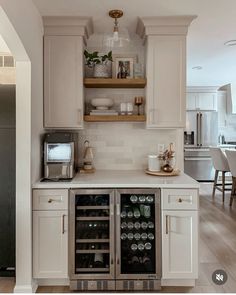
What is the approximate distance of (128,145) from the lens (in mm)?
3088

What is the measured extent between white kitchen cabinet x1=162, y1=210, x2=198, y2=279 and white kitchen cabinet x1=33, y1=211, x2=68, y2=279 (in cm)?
83

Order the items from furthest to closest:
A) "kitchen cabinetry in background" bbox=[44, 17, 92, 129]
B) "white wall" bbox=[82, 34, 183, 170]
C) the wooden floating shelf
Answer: "white wall" bbox=[82, 34, 183, 170] < the wooden floating shelf < "kitchen cabinetry in background" bbox=[44, 17, 92, 129]

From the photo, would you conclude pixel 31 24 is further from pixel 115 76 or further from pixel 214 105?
pixel 214 105

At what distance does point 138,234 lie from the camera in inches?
94.6

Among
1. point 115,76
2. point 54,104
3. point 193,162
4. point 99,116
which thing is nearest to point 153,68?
point 115,76

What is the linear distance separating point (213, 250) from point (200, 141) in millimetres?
4448

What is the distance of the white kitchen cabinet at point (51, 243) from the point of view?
2.33 metres

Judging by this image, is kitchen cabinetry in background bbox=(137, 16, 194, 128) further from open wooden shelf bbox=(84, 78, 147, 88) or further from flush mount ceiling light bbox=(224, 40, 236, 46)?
flush mount ceiling light bbox=(224, 40, 236, 46)

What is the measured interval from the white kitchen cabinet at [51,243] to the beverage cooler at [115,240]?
6 centimetres

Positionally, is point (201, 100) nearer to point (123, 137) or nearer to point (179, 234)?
point (123, 137)

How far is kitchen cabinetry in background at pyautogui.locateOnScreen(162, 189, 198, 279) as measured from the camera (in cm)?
232

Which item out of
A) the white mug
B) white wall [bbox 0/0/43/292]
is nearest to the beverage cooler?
white wall [bbox 0/0/43/292]

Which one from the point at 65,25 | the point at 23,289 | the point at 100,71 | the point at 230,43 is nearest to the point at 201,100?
the point at 230,43

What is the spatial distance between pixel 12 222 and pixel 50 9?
1886 millimetres
